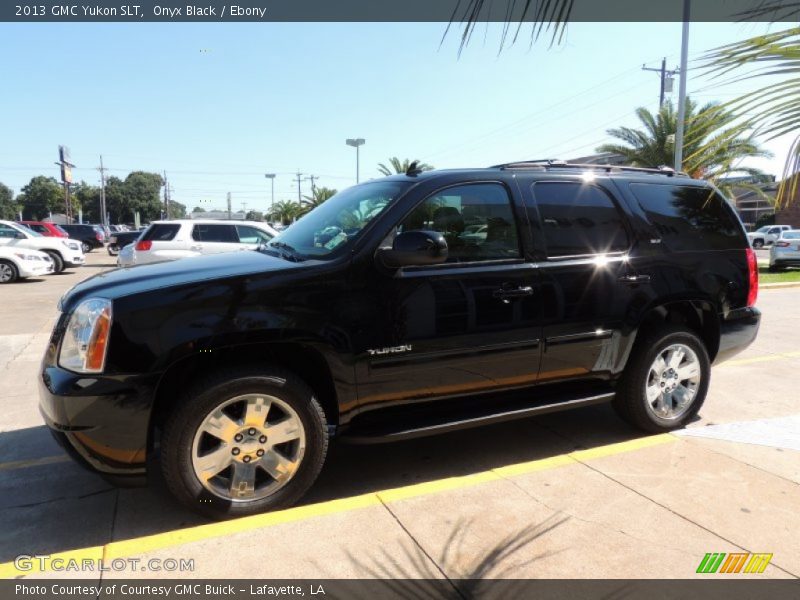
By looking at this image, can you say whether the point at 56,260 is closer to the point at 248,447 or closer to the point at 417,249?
the point at 248,447

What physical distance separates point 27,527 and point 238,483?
109 cm

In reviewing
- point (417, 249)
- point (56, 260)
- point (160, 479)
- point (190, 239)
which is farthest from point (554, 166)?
point (56, 260)

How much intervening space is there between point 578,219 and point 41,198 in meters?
120

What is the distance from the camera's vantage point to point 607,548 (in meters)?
2.68

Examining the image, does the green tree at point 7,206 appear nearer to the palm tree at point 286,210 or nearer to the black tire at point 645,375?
the palm tree at point 286,210

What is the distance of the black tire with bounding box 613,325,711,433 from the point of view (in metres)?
3.92

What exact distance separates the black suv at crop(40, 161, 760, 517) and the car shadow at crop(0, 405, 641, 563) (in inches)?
13.3

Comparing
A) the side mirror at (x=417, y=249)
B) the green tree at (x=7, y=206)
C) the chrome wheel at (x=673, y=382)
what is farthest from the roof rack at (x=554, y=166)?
the green tree at (x=7, y=206)

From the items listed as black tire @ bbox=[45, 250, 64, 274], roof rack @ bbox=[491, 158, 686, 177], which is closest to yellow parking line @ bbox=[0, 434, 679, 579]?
roof rack @ bbox=[491, 158, 686, 177]

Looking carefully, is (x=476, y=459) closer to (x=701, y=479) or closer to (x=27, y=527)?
(x=701, y=479)

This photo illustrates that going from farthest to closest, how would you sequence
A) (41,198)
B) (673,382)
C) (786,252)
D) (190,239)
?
(41,198)
(786,252)
(190,239)
(673,382)

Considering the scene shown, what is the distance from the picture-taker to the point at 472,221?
11.3 feet

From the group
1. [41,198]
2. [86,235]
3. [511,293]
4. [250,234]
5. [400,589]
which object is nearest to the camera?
[400,589]

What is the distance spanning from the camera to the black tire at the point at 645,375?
12.9 ft
